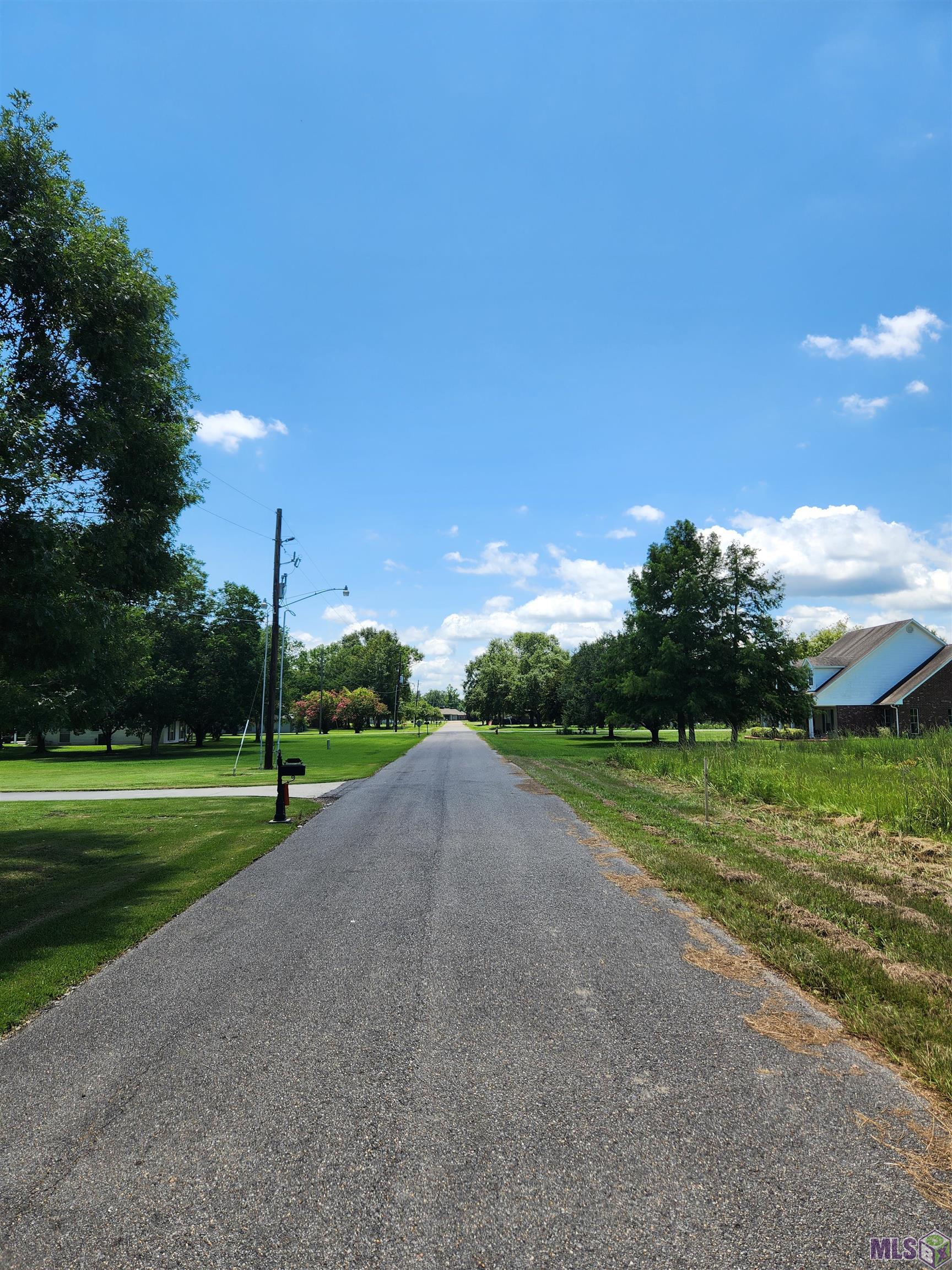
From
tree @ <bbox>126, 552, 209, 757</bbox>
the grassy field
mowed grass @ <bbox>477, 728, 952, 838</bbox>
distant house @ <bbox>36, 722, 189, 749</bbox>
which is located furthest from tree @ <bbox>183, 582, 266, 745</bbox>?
the grassy field

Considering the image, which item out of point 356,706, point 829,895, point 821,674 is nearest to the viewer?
point 829,895

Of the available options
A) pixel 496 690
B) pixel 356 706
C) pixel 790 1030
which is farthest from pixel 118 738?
pixel 790 1030

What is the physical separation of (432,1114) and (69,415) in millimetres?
9180

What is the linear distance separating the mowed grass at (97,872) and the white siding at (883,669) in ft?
132

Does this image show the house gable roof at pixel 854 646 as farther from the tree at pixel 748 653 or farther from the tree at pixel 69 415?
the tree at pixel 69 415

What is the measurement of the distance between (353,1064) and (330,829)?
9.06m

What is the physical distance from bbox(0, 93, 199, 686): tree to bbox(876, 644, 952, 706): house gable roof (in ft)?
143

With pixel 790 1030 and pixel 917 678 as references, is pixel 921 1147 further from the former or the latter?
pixel 917 678

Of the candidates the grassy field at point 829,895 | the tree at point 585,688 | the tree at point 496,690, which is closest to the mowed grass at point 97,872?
the grassy field at point 829,895

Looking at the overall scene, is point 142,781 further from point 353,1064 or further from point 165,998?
point 353,1064

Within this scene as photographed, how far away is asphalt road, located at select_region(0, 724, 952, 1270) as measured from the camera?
279 cm

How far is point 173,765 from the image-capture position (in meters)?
31.2

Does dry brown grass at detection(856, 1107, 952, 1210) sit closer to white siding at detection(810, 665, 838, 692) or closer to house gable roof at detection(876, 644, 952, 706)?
house gable roof at detection(876, 644, 952, 706)

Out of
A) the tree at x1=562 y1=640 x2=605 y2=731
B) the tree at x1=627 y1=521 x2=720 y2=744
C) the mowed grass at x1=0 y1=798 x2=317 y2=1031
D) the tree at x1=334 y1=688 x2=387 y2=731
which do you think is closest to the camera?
the mowed grass at x1=0 y1=798 x2=317 y2=1031
